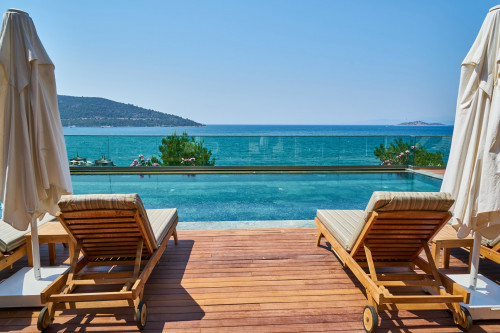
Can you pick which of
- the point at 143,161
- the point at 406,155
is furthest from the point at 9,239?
the point at 406,155

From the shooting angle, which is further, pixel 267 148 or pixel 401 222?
pixel 267 148

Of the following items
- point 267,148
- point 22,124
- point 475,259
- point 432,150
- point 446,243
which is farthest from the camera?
point 267,148

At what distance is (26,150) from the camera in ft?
7.90

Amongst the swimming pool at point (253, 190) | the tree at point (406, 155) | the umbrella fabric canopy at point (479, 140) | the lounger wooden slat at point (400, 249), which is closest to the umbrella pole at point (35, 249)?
the lounger wooden slat at point (400, 249)

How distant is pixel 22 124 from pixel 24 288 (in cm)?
141

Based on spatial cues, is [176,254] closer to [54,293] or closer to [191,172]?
[54,293]

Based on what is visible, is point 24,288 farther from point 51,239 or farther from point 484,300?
point 484,300

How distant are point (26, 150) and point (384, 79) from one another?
172 feet

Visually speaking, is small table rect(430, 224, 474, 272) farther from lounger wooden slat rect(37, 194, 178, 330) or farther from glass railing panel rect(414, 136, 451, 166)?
glass railing panel rect(414, 136, 451, 166)

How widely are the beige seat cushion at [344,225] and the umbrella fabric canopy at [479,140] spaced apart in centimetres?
82

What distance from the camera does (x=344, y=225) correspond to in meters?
3.18

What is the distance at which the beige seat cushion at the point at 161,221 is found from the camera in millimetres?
3059

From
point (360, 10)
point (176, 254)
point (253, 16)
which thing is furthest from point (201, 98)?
point (176, 254)

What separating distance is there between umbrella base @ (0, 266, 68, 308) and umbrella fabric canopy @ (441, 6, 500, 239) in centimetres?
356
